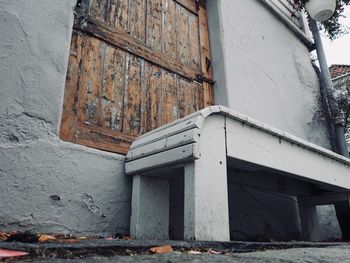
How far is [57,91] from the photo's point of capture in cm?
193

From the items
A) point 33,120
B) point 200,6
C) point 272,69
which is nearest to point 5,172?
point 33,120

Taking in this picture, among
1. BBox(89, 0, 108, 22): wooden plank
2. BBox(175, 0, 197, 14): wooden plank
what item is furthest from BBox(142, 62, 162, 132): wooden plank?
BBox(175, 0, 197, 14): wooden plank

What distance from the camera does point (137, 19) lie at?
295 cm

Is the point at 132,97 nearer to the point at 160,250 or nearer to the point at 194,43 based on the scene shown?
the point at 194,43

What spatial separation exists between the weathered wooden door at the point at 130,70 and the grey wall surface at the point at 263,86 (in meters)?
0.26

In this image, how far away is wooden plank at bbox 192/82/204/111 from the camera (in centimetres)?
314

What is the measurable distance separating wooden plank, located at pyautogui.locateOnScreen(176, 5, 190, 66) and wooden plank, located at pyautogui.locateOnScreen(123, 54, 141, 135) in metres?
0.61

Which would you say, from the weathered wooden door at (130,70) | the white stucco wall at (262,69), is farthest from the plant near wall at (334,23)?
the weathered wooden door at (130,70)

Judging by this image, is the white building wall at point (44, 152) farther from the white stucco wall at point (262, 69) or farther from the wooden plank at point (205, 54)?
the white stucco wall at point (262, 69)

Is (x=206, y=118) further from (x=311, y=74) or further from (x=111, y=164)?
(x=311, y=74)

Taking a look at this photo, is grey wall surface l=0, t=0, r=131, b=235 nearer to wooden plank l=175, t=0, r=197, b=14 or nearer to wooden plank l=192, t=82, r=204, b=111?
wooden plank l=192, t=82, r=204, b=111

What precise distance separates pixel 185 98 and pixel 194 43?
2.56 ft

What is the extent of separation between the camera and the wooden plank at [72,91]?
6.79 feet

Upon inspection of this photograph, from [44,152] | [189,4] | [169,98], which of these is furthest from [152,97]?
[189,4]
